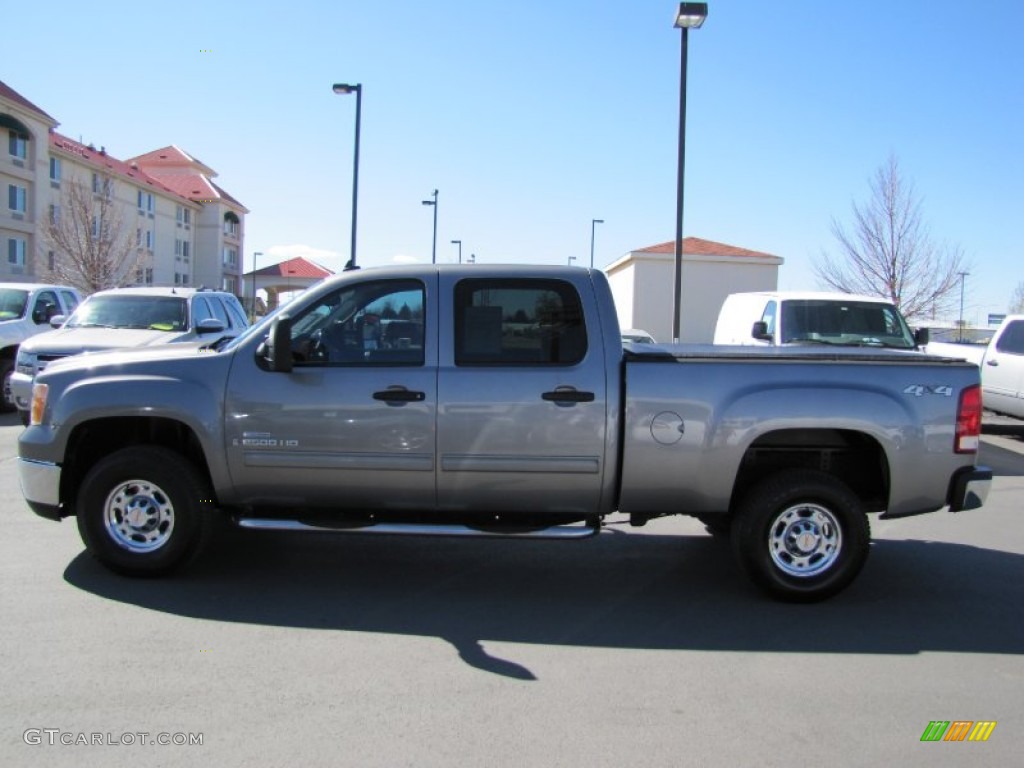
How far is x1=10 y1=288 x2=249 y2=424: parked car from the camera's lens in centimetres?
1075

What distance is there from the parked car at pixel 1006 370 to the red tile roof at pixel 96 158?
155 feet

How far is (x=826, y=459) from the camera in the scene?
5609 mm

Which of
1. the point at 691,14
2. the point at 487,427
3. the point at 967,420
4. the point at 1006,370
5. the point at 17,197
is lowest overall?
the point at 487,427

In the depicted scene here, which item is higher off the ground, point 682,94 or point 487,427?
point 682,94

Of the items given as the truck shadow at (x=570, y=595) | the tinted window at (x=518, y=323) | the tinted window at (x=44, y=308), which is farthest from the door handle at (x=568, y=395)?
the tinted window at (x=44, y=308)

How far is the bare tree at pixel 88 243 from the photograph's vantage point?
38.4 metres

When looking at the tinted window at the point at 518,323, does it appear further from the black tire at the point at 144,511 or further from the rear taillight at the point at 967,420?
the rear taillight at the point at 967,420

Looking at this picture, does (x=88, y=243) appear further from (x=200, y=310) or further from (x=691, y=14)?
(x=691, y=14)

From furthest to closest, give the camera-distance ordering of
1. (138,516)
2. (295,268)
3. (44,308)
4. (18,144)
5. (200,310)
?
(295,268)
(18,144)
(44,308)
(200,310)
(138,516)

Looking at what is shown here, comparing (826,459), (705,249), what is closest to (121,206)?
(705,249)

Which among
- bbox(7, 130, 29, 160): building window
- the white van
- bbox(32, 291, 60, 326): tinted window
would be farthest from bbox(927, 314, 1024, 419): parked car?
bbox(7, 130, 29, 160): building window

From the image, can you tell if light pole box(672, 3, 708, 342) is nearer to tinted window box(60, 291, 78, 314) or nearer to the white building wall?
tinted window box(60, 291, 78, 314)

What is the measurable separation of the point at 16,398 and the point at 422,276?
8.16 meters

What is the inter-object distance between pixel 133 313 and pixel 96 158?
4672 cm
